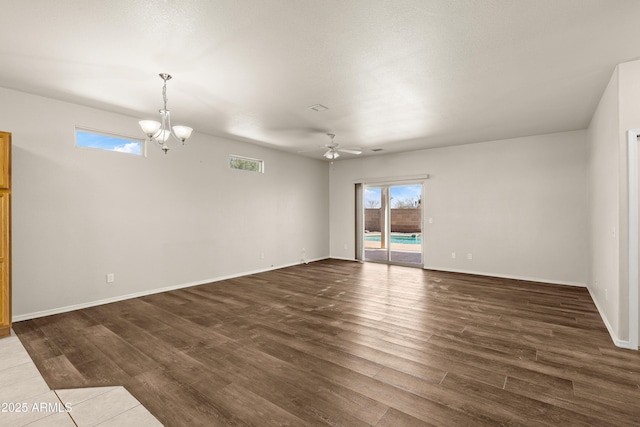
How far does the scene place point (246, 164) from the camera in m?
6.52

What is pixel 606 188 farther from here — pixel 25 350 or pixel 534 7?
pixel 25 350

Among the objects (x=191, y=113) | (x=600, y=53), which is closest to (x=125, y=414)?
(x=191, y=113)

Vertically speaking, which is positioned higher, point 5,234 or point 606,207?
point 606,207

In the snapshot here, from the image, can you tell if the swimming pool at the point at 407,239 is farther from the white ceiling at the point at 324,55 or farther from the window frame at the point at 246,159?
the window frame at the point at 246,159

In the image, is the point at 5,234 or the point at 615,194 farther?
the point at 5,234

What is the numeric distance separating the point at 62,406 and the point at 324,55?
3465mm

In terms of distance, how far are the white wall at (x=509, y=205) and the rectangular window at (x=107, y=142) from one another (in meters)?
5.57

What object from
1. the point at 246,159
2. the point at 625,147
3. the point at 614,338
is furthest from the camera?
the point at 246,159

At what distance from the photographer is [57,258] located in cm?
395

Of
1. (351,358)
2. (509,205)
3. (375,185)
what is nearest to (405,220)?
(375,185)

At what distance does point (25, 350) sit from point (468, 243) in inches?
281

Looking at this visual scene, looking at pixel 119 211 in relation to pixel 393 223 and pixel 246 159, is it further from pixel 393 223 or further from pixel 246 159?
pixel 393 223

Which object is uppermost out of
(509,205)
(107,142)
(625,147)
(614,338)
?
(107,142)

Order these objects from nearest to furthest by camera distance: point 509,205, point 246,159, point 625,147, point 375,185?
point 625,147
point 509,205
point 246,159
point 375,185
